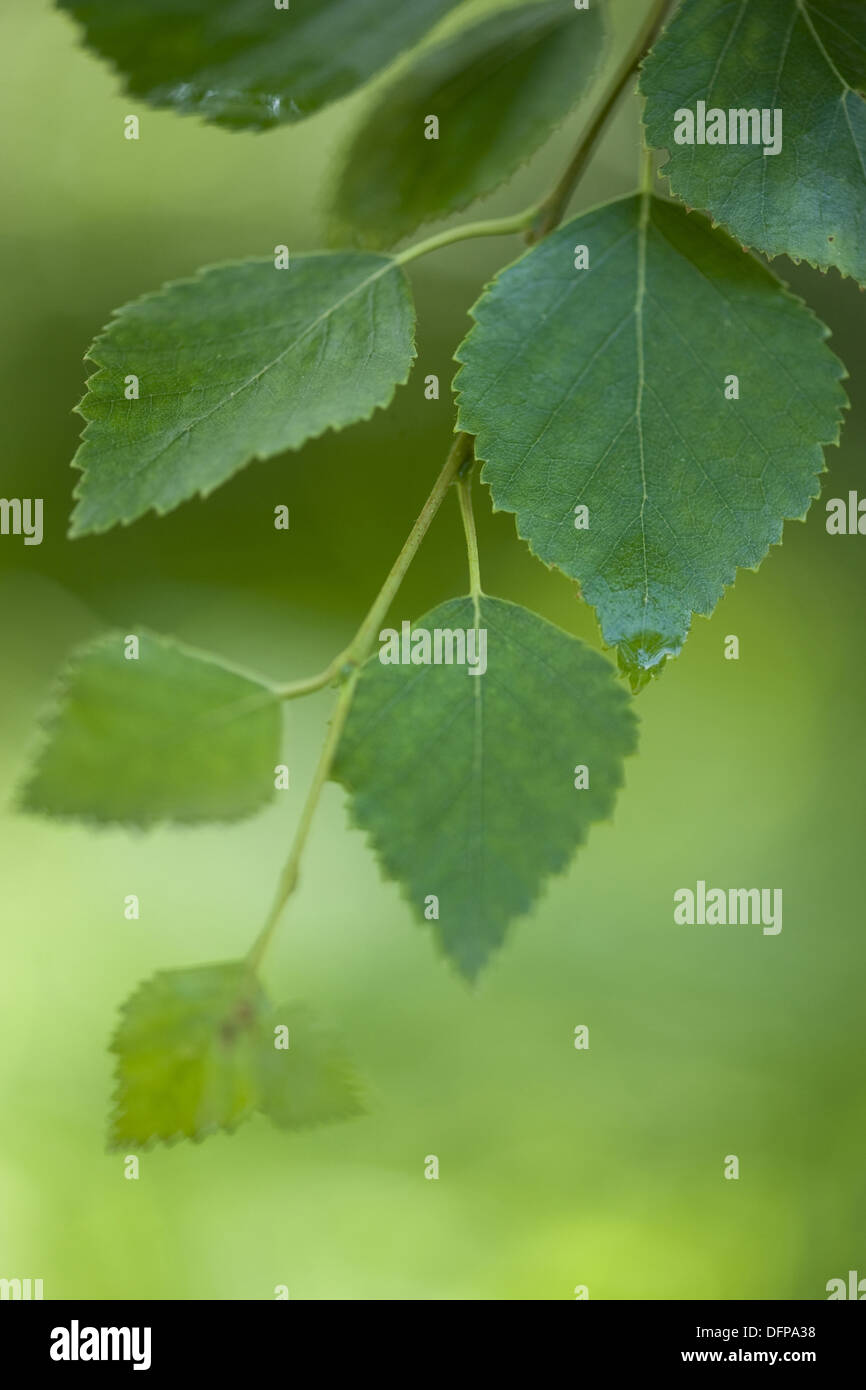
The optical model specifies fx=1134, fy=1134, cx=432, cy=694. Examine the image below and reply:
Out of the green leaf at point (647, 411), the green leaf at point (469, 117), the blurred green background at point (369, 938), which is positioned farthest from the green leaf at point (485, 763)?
the blurred green background at point (369, 938)

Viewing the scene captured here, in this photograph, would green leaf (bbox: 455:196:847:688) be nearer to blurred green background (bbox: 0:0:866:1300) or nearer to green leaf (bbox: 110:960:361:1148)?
green leaf (bbox: 110:960:361:1148)

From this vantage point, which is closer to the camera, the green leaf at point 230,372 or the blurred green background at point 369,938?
the green leaf at point 230,372

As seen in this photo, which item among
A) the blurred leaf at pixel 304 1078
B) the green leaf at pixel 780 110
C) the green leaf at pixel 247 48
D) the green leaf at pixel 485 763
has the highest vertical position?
the green leaf at pixel 247 48

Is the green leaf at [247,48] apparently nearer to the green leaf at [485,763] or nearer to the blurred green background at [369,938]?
the green leaf at [485,763]

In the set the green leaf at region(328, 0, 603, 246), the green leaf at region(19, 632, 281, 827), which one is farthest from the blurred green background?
the green leaf at region(19, 632, 281, 827)

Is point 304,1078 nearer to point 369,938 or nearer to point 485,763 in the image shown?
point 485,763
